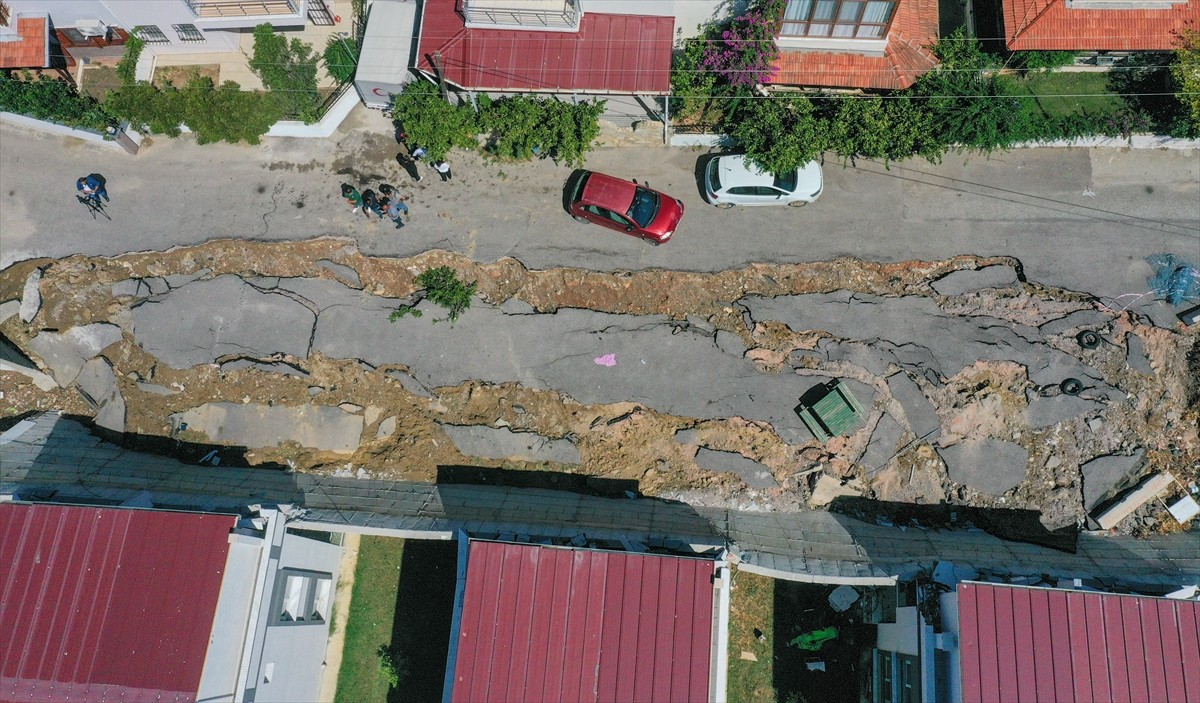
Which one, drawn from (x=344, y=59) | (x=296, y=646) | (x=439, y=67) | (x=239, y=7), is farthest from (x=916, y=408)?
(x=239, y=7)

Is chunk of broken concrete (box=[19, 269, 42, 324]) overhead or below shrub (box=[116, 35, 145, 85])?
below

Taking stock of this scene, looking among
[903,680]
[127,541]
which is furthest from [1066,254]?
[127,541]

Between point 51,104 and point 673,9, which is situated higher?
point 673,9

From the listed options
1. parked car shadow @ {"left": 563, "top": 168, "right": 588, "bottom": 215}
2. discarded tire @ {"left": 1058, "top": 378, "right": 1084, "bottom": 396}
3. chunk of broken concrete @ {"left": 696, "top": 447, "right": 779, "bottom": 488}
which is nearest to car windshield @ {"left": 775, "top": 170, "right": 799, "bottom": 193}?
parked car shadow @ {"left": 563, "top": 168, "right": 588, "bottom": 215}

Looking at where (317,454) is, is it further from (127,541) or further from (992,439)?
(992,439)

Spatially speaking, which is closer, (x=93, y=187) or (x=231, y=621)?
(x=231, y=621)

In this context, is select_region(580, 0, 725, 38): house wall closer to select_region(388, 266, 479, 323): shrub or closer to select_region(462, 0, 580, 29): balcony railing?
select_region(462, 0, 580, 29): balcony railing

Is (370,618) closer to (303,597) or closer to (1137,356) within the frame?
(303,597)
